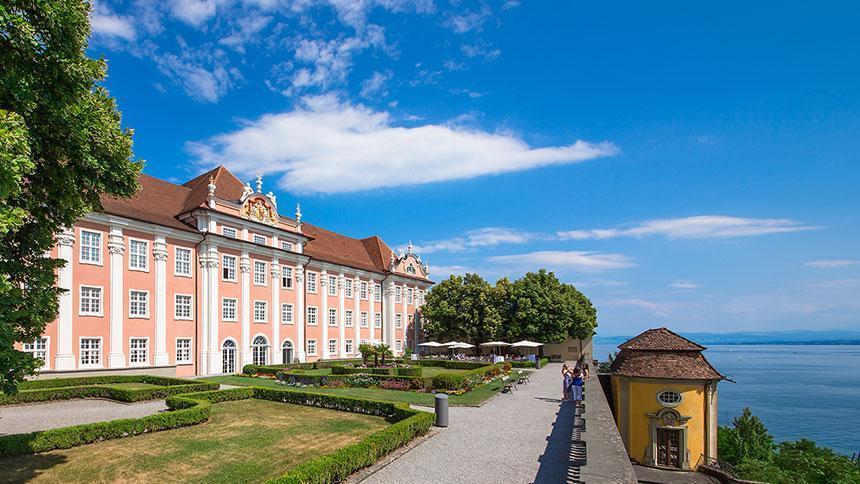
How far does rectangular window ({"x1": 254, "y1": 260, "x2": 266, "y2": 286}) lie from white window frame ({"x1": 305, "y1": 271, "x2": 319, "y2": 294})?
6.14 metres

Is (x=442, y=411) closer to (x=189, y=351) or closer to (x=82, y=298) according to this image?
(x=82, y=298)

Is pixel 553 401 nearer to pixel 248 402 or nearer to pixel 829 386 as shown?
pixel 248 402

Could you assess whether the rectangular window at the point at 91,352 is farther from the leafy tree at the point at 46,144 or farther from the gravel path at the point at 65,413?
the leafy tree at the point at 46,144

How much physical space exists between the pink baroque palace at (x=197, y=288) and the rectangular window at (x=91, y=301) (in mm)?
60

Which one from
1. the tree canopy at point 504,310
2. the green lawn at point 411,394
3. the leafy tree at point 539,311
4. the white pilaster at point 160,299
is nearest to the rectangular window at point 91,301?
the white pilaster at point 160,299

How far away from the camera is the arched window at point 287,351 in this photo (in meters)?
45.6

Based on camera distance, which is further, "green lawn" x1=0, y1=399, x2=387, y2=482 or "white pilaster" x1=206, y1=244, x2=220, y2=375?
"white pilaster" x1=206, y1=244, x2=220, y2=375

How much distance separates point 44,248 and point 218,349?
3013 centimetres

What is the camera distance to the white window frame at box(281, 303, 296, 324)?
45.7 metres

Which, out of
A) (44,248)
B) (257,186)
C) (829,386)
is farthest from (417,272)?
(829,386)

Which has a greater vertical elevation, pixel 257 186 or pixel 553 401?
pixel 257 186

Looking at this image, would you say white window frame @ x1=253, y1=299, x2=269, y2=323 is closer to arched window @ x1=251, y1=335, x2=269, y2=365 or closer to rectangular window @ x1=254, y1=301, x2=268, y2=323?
rectangular window @ x1=254, y1=301, x2=268, y2=323

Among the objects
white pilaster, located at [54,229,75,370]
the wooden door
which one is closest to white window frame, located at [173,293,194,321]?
white pilaster, located at [54,229,75,370]

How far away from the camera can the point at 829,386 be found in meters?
85.4
